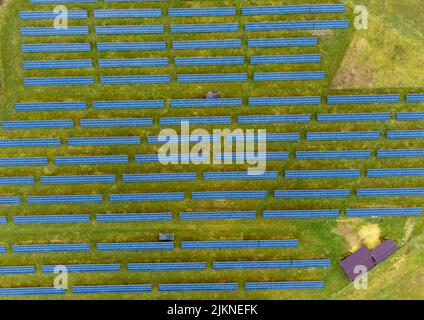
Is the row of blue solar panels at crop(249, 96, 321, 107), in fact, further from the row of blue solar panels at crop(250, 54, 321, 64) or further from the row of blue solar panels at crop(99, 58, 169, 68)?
the row of blue solar panels at crop(99, 58, 169, 68)

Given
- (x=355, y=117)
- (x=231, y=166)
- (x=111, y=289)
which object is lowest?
(x=111, y=289)

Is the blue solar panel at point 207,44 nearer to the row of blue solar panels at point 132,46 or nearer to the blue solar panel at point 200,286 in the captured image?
the row of blue solar panels at point 132,46

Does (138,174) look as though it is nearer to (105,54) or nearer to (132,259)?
(132,259)

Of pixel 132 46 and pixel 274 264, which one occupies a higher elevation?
pixel 132 46

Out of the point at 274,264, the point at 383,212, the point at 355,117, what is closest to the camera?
the point at 355,117

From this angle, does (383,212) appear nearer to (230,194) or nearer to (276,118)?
(276,118)

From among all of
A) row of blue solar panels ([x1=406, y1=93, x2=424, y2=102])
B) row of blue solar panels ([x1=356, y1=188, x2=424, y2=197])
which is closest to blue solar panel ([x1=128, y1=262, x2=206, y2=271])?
row of blue solar panels ([x1=356, y1=188, x2=424, y2=197])

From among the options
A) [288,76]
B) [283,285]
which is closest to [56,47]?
[288,76]

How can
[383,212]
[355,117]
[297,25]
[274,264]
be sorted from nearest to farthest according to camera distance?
1. [297,25]
2. [355,117]
3. [383,212]
4. [274,264]
